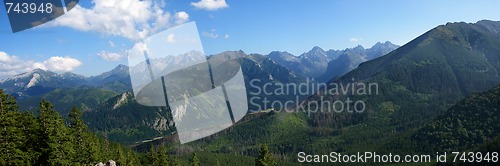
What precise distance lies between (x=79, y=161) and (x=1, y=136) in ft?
40.2

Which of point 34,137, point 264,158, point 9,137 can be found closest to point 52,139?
point 34,137

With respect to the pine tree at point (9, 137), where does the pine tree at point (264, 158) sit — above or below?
below

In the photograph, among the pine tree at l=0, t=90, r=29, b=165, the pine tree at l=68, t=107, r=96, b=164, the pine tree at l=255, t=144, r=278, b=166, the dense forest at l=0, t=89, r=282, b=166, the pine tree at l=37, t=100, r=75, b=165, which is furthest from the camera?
the pine tree at l=255, t=144, r=278, b=166

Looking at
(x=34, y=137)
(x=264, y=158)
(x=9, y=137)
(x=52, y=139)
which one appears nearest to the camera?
(x=9, y=137)

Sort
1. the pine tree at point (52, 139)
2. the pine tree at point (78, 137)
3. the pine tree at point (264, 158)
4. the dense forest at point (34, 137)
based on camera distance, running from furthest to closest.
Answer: the pine tree at point (264, 158) < the pine tree at point (78, 137) < the pine tree at point (52, 139) < the dense forest at point (34, 137)

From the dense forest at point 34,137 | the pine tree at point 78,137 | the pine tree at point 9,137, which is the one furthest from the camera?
the pine tree at point 78,137

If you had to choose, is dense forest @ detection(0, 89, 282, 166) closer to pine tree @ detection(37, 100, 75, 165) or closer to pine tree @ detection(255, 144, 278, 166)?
pine tree @ detection(37, 100, 75, 165)

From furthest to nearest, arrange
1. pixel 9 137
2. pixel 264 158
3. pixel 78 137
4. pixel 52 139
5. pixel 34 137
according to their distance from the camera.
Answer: pixel 264 158 → pixel 78 137 → pixel 34 137 → pixel 52 139 → pixel 9 137

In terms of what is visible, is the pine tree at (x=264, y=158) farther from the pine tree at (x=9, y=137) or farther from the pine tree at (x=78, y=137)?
the pine tree at (x=9, y=137)

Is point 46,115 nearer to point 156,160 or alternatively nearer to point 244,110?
point 244,110

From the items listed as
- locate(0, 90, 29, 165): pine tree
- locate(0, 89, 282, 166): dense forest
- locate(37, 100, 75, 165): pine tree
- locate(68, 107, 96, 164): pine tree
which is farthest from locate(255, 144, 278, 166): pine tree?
locate(0, 90, 29, 165): pine tree

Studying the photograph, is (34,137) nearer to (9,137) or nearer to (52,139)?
(52,139)

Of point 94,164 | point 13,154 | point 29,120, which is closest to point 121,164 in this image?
point 94,164

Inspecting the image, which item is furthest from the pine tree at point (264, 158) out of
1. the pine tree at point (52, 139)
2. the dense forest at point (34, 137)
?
the pine tree at point (52, 139)
